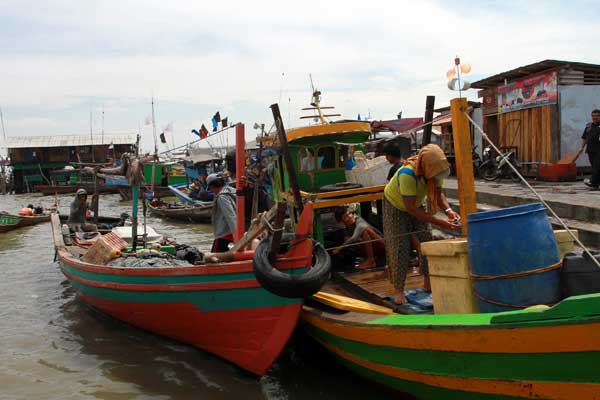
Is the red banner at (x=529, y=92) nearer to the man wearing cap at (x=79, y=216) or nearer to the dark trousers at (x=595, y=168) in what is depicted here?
the dark trousers at (x=595, y=168)

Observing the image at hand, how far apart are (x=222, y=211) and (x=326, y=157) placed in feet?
6.38

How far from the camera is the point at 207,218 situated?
19.2 meters

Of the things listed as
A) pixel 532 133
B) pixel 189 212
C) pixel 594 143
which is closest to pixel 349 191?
pixel 594 143

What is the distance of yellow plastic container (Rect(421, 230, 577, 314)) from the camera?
3986 mm

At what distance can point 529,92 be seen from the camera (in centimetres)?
1384

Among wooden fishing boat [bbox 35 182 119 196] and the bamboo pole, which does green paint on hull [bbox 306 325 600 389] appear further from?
wooden fishing boat [bbox 35 182 119 196]

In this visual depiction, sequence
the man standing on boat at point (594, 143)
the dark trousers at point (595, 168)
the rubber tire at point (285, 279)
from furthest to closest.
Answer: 1. the dark trousers at point (595, 168)
2. the man standing on boat at point (594, 143)
3. the rubber tire at point (285, 279)

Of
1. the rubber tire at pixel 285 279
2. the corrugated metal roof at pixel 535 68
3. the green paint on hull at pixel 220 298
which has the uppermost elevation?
the corrugated metal roof at pixel 535 68

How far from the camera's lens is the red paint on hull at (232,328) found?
5.09 meters

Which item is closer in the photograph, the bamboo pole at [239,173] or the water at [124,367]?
the water at [124,367]

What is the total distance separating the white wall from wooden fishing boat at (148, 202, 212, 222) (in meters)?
11.6

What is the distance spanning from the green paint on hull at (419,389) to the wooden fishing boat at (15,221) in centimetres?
1746

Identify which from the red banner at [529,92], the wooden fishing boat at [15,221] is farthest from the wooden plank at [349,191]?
the wooden fishing boat at [15,221]

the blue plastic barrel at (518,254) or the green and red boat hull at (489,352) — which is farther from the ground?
the blue plastic barrel at (518,254)
